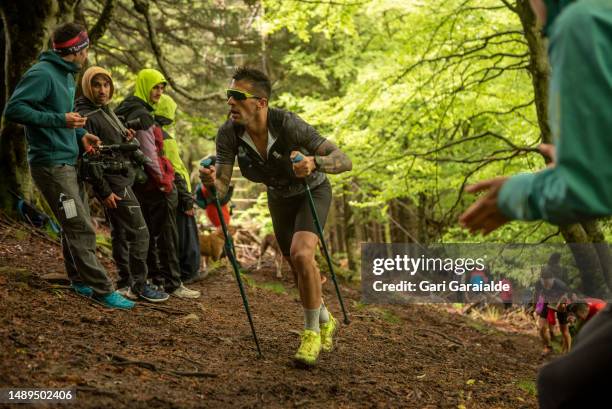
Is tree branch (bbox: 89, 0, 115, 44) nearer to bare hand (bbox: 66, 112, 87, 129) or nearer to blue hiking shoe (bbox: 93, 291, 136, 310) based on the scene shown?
bare hand (bbox: 66, 112, 87, 129)

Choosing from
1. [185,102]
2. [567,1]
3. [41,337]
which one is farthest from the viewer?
[185,102]

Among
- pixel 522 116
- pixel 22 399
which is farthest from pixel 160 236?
pixel 522 116

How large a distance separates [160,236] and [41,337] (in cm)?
319

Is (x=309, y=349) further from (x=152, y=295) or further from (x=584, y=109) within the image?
(x=584, y=109)

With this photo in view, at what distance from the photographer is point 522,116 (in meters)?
11.6

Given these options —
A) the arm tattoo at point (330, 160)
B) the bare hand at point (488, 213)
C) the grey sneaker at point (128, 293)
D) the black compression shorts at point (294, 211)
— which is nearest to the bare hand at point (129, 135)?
the grey sneaker at point (128, 293)

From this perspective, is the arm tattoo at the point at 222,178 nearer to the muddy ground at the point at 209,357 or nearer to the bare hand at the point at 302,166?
the bare hand at the point at 302,166

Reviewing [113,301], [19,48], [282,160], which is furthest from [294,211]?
[19,48]

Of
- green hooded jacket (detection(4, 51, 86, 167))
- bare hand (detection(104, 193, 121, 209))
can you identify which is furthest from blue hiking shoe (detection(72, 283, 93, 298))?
green hooded jacket (detection(4, 51, 86, 167))

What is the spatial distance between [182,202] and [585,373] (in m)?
7.02

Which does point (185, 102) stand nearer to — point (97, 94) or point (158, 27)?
point (158, 27)

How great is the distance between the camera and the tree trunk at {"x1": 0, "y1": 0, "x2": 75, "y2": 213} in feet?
26.3

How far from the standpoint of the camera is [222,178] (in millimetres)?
5605

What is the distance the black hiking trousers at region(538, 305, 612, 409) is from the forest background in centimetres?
566
